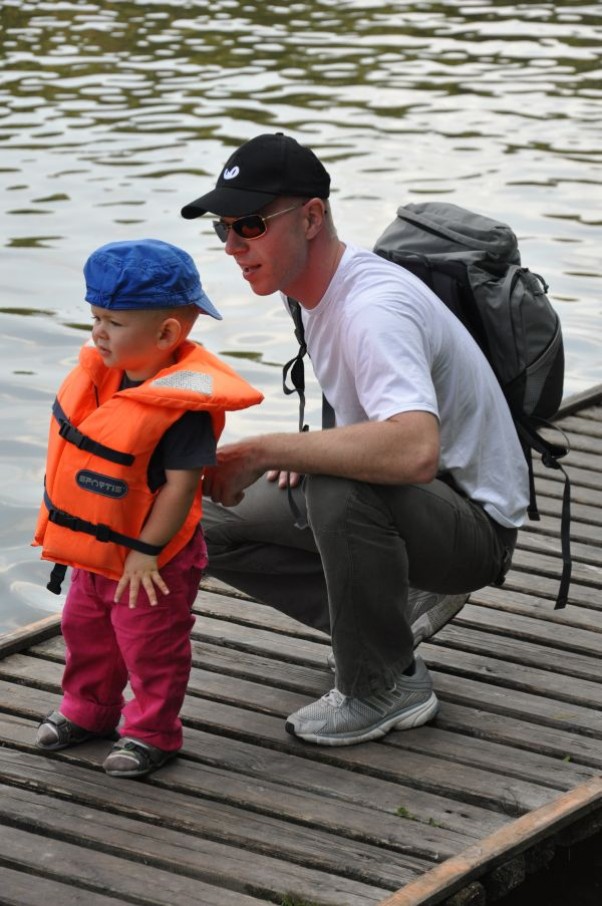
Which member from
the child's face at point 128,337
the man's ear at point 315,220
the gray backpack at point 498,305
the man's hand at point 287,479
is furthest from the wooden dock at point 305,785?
the man's ear at point 315,220

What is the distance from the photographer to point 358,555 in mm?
3521

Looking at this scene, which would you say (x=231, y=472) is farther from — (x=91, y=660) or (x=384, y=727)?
(x=384, y=727)

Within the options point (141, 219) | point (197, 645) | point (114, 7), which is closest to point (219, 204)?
point (197, 645)

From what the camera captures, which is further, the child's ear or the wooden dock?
the child's ear

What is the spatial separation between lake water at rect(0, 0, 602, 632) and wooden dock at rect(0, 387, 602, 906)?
54.0 inches

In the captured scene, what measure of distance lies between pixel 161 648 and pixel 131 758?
11.1 inches

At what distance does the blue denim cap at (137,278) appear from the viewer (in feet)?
11.0

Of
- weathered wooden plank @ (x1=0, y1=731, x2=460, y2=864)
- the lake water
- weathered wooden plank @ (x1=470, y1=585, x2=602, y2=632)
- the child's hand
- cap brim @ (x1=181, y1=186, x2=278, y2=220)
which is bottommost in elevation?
the lake water

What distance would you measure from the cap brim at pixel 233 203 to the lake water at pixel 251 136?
2.16 metres

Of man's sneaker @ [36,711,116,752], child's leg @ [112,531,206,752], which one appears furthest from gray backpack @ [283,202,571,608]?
man's sneaker @ [36,711,116,752]

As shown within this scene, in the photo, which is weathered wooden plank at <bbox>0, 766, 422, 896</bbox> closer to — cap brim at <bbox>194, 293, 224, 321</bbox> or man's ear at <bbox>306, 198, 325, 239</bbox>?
cap brim at <bbox>194, 293, 224, 321</bbox>

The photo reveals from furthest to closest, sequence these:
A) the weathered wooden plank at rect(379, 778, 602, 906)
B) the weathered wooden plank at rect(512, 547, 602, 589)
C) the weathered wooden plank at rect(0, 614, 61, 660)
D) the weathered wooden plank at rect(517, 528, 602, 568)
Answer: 1. the weathered wooden plank at rect(517, 528, 602, 568)
2. the weathered wooden plank at rect(512, 547, 602, 589)
3. the weathered wooden plank at rect(0, 614, 61, 660)
4. the weathered wooden plank at rect(379, 778, 602, 906)

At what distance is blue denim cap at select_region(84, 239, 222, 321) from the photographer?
3.34 metres

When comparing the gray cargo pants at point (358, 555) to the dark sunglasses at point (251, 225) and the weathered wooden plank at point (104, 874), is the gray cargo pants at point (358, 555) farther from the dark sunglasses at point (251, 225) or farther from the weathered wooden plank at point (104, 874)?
the weathered wooden plank at point (104, 874)
